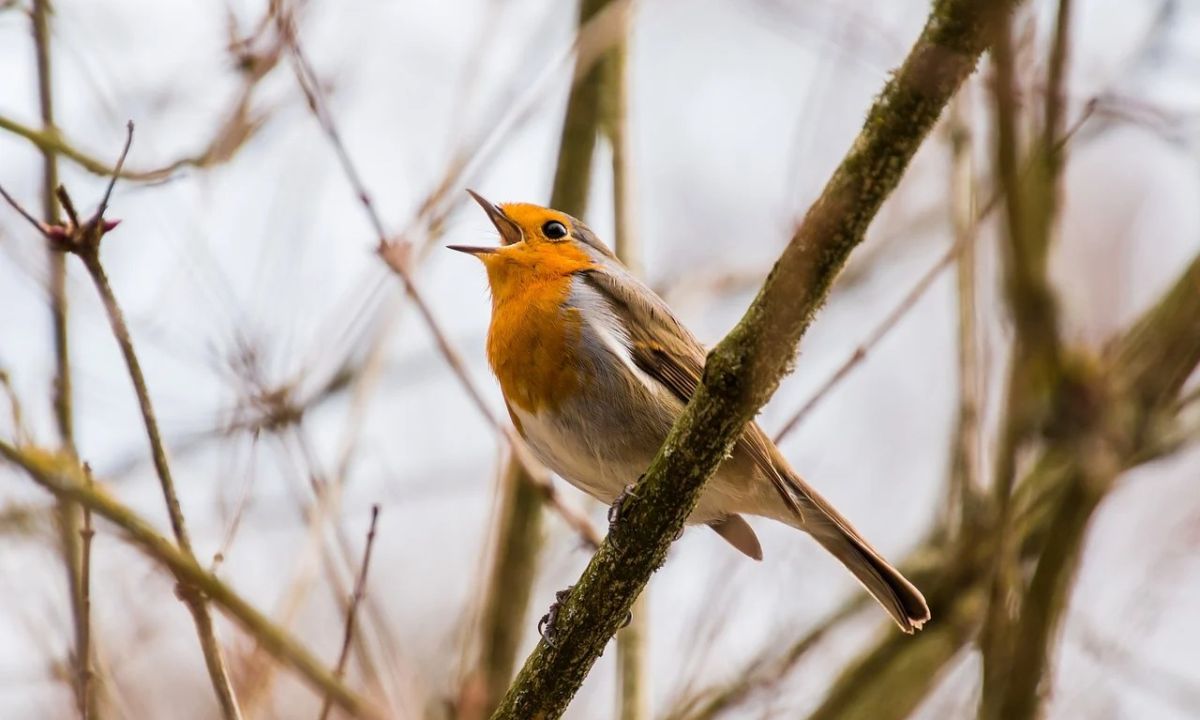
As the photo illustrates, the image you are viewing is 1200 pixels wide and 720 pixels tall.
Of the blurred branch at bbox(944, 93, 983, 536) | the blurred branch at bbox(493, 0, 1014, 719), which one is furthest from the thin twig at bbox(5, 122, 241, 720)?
the blurred branch at bbox(944, 93, 983, 536)

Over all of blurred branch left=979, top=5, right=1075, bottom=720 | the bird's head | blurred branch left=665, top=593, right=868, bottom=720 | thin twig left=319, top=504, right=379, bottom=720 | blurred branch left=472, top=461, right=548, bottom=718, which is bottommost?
blurred branch left=979, top=5, right=1075, bottom=720

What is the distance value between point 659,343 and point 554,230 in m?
0.93

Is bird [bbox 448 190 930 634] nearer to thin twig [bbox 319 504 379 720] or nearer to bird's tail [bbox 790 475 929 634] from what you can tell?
bird's tail [bbox 790 475 929 634]

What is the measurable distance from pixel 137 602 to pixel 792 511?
2492mm

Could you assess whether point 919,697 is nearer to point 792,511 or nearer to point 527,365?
point 792,511

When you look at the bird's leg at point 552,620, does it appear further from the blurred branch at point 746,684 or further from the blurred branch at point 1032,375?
the blurred branch at point 1032,375

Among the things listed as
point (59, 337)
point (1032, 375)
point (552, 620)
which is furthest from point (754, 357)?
point (59, 337)

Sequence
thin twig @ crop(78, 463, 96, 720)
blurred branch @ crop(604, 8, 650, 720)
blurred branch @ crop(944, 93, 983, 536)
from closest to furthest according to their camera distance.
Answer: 1. thin twig @ crop(78, 463, 96, 720)
2. blurred branch @ crop(944, 93, 983, 536)
3. blurred branch @ crop(604, 8, 650, 720)

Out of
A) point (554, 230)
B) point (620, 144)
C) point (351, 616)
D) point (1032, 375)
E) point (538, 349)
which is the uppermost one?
point (620, 144)

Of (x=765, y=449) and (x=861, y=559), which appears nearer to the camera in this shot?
(x=765, y=449)

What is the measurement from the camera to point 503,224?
16.2 ft

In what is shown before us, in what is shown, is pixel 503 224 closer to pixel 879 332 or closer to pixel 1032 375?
pixel 879 332

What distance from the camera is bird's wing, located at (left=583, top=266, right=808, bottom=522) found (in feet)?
13.5

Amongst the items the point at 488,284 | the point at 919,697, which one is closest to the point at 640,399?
the point at 488,284
